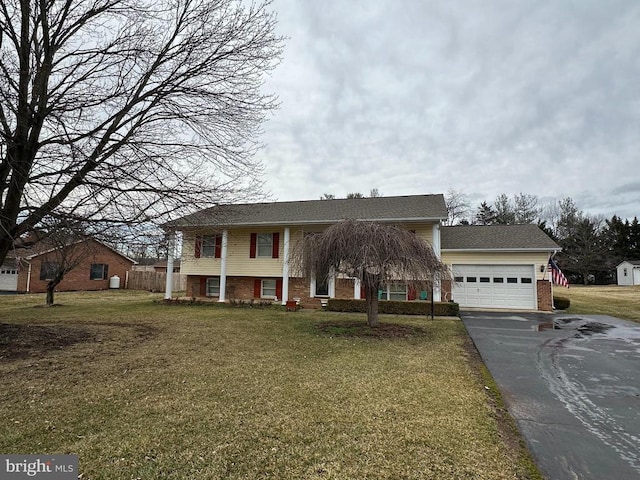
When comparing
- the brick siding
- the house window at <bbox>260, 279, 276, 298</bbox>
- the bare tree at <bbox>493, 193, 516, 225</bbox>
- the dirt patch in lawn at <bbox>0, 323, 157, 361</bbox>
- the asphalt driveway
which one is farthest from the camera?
the bare tree at <bbox>493, 193, 516, 225</bbox>

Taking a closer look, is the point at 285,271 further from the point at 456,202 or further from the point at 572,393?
the point at 456,202

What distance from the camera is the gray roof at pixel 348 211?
52.7 ft

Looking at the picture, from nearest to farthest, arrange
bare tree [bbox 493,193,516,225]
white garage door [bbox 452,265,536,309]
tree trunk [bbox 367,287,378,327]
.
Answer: tree trunk [bbox 367,287,378,327] → white garage door [bbox 452,265,536,309] → bare tree [bbox 493,193,516,225]

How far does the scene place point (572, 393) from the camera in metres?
5.30

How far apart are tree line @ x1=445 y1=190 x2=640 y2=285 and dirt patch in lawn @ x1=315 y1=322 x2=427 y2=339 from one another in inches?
1324

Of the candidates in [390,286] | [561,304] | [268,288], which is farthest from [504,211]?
[268,288]

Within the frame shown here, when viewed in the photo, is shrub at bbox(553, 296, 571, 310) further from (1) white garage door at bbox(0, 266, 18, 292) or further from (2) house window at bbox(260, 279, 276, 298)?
(1) white garage door at bbox(0, 266, 18, 292)

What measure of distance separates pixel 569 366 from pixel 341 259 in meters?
5.52

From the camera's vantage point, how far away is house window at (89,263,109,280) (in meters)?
29.2

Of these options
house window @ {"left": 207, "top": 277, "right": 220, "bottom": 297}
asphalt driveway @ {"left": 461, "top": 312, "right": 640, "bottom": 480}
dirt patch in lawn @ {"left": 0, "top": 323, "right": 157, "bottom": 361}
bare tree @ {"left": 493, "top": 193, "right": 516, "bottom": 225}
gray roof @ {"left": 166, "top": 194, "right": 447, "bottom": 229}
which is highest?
bare tree @ {"left": 493, "top": 193, "right": 516, "bottom": 225}

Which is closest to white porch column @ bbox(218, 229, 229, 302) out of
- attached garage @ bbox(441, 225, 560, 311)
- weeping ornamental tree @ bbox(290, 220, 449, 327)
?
weeping ornamental tree @ bbox(290, 220, 449, 327)

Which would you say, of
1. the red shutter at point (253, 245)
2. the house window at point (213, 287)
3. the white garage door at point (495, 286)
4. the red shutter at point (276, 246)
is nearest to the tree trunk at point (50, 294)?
the house window at point (213, 287)

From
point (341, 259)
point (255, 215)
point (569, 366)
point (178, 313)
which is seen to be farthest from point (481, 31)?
point (178, 313)

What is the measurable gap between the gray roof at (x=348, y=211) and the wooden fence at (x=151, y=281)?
46.4ft
